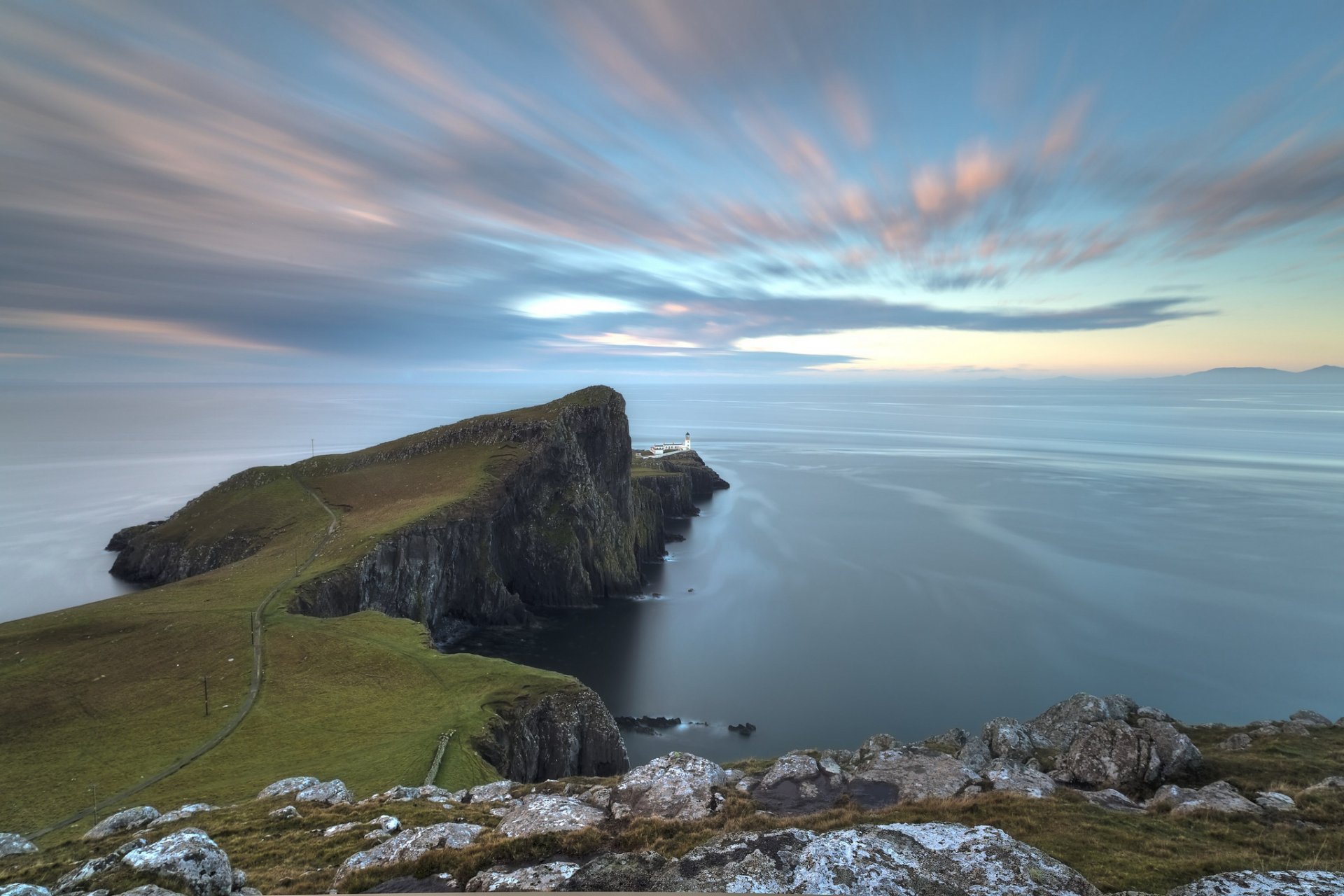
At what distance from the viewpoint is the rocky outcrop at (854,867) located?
10.8 metres

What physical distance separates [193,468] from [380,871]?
227 meters

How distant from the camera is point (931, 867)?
11.7 metres

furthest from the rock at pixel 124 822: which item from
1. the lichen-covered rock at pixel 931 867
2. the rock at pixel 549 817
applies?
the lichen-covered rock at pixel 931 867

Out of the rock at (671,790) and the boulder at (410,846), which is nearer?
the boulder at (410,846)

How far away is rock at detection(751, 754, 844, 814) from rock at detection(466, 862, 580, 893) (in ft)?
36.6

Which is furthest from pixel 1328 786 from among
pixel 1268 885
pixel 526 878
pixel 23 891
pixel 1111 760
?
pixel 23 891

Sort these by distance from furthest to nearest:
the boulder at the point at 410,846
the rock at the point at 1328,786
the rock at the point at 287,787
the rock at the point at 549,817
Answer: the rock at the point at 287,787 → the rock at the point at 1328,786 → the rock at the point at 549,817 → the boulder at the point at 410,846

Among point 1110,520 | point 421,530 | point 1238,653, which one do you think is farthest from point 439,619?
point 1110,520

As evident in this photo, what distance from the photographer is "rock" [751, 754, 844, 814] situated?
22391 mm

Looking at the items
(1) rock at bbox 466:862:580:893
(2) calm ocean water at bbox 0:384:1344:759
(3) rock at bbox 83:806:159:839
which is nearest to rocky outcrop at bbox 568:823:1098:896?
(1) rock at bbox 466:862:580:893

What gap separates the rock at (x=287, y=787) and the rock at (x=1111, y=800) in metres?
32.8

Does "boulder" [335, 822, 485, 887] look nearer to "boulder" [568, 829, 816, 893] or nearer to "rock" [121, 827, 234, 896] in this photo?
"rock" [121, 827, 234, 896]

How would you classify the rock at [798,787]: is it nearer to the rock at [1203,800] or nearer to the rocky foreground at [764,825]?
the rocky foreground at [764,825]

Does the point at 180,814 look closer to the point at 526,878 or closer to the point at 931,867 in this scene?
the point at 526,878
